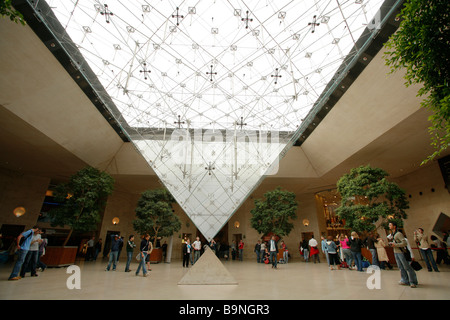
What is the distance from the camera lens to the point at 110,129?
14.2 metres

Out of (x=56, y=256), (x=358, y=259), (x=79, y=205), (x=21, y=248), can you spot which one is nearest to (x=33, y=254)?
(x=21, y=248)

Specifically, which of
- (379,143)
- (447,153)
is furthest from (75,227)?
(447,153)

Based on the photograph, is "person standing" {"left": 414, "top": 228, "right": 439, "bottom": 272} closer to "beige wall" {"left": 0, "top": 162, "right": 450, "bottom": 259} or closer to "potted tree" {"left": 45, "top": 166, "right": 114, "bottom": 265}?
"beige wall" {"left": 0, "top": 162, "right": 450, "bottom": 259}

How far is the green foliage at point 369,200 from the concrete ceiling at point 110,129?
2199 millimetres

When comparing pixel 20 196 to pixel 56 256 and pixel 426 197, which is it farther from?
pixel 426 197

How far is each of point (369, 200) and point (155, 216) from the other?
12775 millimetres

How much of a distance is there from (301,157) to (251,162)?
25.4ft

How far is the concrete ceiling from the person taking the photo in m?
8.26

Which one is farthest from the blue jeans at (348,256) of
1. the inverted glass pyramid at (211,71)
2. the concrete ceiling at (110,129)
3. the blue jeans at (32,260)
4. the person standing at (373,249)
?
the blue jeans at (32,260)

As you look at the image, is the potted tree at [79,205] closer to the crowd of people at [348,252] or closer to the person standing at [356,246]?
the crowd of people at [348,252]

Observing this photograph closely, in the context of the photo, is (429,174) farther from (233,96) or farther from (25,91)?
(25,91)

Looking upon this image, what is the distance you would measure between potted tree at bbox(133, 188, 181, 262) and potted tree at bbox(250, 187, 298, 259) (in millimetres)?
5903
